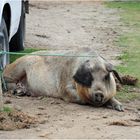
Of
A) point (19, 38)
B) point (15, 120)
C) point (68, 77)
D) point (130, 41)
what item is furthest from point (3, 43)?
point (130, 41)

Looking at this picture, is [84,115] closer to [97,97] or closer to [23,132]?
[97,97]

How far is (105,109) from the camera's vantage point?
966cm

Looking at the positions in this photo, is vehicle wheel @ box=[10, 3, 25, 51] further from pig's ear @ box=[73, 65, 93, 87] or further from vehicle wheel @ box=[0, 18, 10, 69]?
pig's ear @ box=[73, 65, 93, 87]

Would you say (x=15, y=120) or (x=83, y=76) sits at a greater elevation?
(x=83, y=76)

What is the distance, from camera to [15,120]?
28.1 ft

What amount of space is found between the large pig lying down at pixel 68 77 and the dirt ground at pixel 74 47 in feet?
0.53

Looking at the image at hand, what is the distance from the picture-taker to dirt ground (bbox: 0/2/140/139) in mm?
8273

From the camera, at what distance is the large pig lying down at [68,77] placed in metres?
9.67

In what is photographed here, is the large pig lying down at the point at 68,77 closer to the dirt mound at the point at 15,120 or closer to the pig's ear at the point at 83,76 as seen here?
the pig's ear at the point at 83,76

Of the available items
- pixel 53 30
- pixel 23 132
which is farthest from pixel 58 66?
pixel 53 30

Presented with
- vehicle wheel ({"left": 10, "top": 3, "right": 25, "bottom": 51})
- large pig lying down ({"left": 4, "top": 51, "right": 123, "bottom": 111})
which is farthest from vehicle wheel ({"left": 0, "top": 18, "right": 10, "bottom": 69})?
vehicle wheel ({"left": 10, "top": 3, "right": 25, "bottom": 51})

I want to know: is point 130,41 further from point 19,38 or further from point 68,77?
point 68,77

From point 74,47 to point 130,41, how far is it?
176 cm

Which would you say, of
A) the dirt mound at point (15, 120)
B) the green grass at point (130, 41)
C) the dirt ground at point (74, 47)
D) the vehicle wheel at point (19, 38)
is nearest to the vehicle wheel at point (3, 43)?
the dirt ground at point (74, 47)
